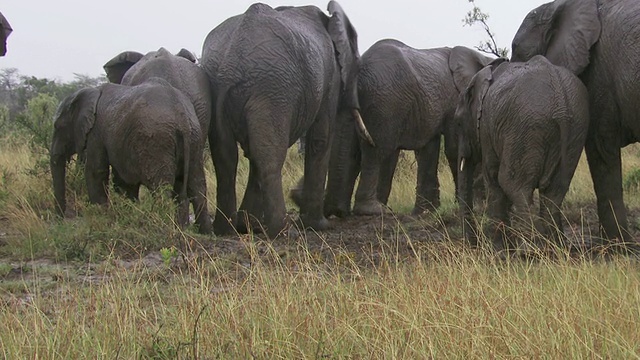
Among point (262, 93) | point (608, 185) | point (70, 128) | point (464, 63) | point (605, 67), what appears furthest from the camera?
point (464, 63)

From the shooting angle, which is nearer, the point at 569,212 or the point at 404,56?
the point at 569,212

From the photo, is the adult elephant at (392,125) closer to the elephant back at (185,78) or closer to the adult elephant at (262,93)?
the adult elephant at (262,93)

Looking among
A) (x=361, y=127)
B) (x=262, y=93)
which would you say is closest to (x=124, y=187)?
Result: (x=262, y=93)

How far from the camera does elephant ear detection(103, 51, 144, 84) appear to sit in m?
10.8

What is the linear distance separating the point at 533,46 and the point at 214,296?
3889 millimetres

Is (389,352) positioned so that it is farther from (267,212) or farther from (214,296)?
(267,212)

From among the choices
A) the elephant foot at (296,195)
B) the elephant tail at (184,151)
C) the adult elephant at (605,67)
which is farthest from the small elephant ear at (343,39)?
the adult elephant at (605,67)

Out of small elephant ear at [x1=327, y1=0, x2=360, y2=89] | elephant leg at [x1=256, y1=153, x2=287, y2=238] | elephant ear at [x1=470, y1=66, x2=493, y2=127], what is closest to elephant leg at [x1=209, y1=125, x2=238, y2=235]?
elephant leg at [x1=256, y1=153, x2=287, y2=238]

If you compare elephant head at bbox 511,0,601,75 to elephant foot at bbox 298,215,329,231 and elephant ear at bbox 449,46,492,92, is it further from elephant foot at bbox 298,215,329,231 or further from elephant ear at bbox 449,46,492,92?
elephant ear at bbox 449,46,492,92

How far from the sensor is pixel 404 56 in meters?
10.9

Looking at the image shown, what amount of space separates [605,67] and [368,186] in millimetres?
3917

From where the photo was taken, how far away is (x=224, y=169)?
8.67m

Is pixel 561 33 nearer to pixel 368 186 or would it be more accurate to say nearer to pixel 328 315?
pixel 368 186

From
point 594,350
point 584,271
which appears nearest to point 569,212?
point 584,271
